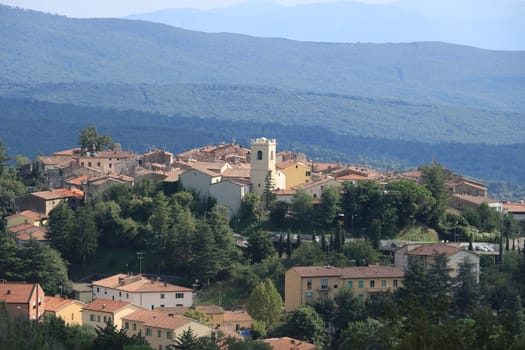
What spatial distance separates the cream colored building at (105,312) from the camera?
50.5 m

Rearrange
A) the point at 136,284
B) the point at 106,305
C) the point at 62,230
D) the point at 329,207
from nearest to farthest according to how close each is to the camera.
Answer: the point at 106,305 < the point at 136,284 < the point at 62,230 < the point at 329,207

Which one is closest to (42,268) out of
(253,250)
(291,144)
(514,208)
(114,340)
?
(253,250)

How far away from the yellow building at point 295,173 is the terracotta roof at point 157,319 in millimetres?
17805

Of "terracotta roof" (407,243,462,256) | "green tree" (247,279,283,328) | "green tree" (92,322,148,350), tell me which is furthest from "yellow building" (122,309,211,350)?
"terracotta roof" (407,243,462,256)

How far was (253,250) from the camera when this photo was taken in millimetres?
58188

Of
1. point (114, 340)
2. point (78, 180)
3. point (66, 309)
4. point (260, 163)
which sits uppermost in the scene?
point (260, 163)

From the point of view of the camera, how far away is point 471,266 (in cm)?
5347

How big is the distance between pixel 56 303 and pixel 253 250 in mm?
9499

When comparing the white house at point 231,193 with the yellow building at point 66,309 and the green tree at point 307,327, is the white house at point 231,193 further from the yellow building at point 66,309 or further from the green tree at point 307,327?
the green tree at point 307,327

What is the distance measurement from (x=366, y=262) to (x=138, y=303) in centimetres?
929

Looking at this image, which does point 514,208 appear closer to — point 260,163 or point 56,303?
point 260,163

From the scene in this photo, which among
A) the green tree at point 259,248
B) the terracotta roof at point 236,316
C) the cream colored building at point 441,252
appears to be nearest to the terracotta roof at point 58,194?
the green tree at point 259,248

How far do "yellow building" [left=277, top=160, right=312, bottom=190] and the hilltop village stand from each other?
7cm

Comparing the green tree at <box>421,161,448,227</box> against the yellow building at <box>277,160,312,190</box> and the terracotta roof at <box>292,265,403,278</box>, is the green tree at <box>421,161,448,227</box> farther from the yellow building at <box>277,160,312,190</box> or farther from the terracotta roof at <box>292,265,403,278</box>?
the terracotta roof at <box>292,265,403,278</box>
